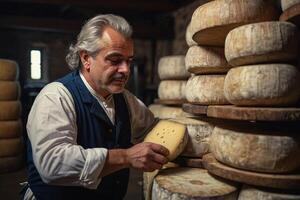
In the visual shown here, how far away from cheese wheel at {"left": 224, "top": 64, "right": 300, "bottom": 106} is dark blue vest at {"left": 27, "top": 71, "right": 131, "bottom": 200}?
743mm

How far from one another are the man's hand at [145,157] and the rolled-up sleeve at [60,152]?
14 cm

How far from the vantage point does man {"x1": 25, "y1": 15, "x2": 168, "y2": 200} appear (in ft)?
4.73

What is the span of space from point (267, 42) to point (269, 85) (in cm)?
21

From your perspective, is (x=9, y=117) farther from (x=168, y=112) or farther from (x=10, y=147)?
(x=168, y=112)

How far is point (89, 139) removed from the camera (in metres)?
1.69

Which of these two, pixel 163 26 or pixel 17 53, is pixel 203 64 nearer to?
pixel 163 26

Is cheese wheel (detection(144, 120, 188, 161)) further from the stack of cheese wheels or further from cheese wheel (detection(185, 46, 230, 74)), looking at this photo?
the stack of cheese wheels

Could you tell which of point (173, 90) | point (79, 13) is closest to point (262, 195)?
point (173, 90)

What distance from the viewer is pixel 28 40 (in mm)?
6488

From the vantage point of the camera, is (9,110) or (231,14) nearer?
(231,14)

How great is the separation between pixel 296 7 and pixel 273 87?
381 mm

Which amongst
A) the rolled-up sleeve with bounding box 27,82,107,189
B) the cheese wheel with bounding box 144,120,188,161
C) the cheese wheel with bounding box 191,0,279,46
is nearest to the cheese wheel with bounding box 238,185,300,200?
the cheese wheel with bounding box 144,120,188,161

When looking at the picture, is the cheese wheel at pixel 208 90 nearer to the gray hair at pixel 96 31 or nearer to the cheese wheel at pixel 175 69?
the gray hair at pixel 96 31

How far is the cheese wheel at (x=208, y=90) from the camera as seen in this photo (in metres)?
1.94
